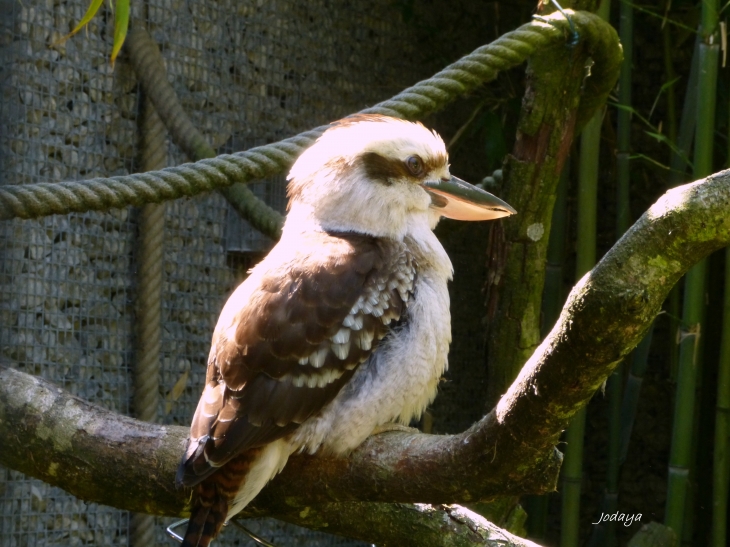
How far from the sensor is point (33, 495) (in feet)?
7.74

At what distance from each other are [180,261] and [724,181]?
6.66 feet

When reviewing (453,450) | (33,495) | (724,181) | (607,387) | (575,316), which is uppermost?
(724,181)

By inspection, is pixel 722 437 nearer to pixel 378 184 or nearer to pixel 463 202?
pixel 463 202

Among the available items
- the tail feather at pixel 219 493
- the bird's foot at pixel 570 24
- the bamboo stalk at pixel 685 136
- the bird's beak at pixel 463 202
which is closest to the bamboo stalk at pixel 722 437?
the bamboo stalk at pixel 685 136

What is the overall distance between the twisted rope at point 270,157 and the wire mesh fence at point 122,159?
0.45m

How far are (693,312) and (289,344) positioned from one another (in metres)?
1.30

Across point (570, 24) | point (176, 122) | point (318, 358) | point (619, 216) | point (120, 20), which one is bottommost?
point (318, 358)

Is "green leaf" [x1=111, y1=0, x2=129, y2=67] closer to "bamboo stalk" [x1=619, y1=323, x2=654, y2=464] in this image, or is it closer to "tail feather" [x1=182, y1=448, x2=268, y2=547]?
"tail feather" [x1=182, y1=448, x2=268, y2=547]

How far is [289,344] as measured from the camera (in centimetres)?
139

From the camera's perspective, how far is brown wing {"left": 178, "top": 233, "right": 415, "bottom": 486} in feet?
4.36

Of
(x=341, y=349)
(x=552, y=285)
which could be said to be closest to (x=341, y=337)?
(x=341, y=349)

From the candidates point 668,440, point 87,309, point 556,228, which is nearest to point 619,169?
point 556,228

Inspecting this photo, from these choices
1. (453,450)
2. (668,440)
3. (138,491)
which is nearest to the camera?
(453,450)

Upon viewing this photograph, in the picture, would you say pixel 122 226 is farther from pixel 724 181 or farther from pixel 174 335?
pixel 724 181
